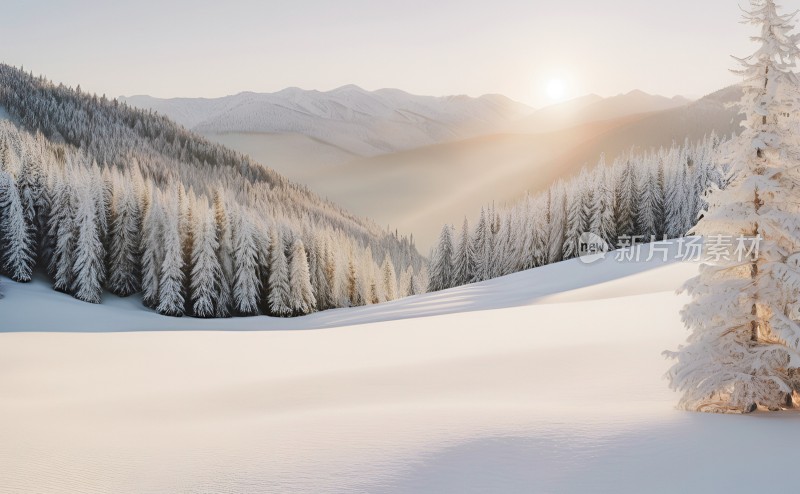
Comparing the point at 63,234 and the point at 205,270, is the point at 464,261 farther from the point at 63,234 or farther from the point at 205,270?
the point at 63,234

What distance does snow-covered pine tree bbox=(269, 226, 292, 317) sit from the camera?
46438 millimetres

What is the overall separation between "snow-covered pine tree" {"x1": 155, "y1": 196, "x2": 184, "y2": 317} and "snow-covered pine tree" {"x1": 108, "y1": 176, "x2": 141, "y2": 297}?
280 centimetres

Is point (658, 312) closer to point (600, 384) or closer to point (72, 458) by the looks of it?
point (600, 384)

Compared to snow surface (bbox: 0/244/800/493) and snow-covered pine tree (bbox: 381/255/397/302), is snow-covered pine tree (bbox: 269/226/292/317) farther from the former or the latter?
snow-covered pine tree (bbox: 381/255/397/302)

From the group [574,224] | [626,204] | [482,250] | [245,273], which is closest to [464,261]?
[482,250]

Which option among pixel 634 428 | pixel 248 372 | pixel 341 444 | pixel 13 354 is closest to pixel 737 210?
pixel 634 428

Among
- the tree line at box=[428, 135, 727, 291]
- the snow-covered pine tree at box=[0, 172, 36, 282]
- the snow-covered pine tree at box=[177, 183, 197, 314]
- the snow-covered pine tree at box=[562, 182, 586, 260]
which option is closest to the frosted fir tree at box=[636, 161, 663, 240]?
the tree line at box=[428, 135, 727, 291]

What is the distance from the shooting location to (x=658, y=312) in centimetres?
1755

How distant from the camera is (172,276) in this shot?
143 feet

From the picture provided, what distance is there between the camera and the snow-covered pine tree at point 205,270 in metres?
43.8

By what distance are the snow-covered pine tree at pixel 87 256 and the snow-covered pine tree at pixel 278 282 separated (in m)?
13.6

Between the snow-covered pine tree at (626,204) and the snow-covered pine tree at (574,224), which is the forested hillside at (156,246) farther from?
the snow-covered pine tree at (626,204)

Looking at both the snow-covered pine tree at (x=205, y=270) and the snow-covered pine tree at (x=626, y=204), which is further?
the snow-covered pine tree at (x=626, y=204)

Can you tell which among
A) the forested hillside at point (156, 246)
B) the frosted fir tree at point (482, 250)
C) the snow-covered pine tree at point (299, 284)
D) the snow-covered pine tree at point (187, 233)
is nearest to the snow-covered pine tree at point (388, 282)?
the frosted fir tree at point (482, 250)
